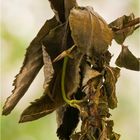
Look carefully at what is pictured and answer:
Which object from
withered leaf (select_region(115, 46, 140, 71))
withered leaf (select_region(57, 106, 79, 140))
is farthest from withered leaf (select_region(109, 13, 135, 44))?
withered leaf (select_region(57, 106, 79, 140))

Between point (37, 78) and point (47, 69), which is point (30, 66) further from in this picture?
point (37, 78)

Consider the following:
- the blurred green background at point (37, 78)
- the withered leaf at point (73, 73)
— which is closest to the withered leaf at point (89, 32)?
the withered leaf at point (73, 73)

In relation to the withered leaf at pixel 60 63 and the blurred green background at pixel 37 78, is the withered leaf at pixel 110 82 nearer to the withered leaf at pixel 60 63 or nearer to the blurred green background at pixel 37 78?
the withered leaf at pixel 60 63

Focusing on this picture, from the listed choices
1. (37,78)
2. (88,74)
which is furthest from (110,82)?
(37,78)

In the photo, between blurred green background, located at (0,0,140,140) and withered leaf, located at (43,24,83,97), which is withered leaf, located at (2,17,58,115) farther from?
blurred green background, located at (0,0,140,140)

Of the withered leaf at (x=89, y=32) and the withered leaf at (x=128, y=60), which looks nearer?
the withered leaf at (x=89, y=32)

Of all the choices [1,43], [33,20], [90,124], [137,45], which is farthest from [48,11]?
[90,124]

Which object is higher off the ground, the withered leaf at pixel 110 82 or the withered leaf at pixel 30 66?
the withered leaf at pixel 30 66
